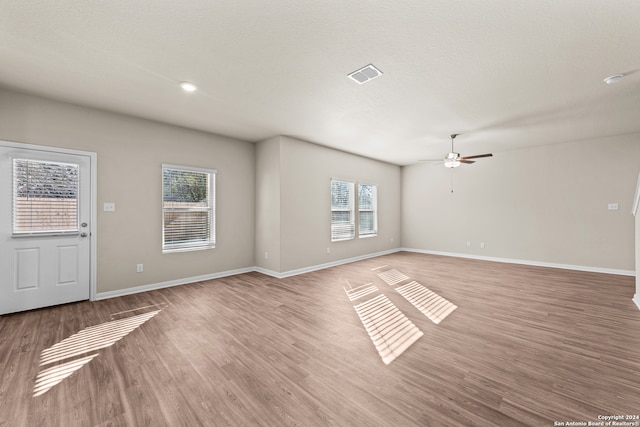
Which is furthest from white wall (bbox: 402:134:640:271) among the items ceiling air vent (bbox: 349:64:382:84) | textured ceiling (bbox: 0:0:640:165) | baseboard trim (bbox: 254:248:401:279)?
ceiling air vent (bbox: 349:64:382:84)

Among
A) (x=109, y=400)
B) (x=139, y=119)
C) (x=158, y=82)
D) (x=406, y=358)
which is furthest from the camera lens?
(x=139, y=119)

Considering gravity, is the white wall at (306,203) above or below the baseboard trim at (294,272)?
above

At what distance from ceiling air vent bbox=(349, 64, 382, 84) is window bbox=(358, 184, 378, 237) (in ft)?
13.8

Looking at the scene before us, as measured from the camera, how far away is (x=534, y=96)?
347cm

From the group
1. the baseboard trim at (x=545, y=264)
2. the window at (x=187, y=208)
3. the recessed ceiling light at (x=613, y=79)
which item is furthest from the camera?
the baseboard trim at (x=545, y=264)

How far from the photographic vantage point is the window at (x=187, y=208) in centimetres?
457

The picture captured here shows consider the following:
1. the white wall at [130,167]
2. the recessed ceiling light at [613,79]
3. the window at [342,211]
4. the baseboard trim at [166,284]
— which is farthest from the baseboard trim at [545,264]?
the white wall at [130,167]

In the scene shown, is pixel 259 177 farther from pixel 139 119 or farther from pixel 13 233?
pixel 13 233

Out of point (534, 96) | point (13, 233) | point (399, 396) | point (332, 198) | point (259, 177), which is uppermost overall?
point (534, 96)

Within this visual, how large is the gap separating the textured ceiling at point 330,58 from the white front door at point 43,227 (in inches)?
36.0

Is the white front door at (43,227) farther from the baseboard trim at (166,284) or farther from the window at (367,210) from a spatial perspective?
the window at (367,210)

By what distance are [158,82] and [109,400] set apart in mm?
3136

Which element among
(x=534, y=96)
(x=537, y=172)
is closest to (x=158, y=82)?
(x=534, y=96)

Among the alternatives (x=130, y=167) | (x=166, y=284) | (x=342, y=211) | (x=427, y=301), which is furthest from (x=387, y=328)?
(x=130, y=167)
